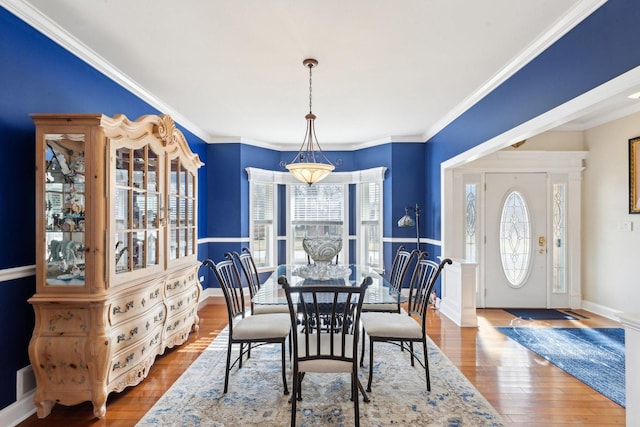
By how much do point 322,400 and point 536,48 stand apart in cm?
311

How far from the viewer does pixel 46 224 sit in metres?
2.27

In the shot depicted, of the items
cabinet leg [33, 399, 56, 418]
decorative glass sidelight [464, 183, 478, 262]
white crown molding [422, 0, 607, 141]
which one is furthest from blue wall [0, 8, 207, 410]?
decorative glass sidelight [464, 183, 478, 262]

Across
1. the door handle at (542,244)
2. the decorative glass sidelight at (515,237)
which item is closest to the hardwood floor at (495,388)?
the decorative glass sidelight at (515,237)

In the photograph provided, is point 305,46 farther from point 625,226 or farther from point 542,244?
point 625,226

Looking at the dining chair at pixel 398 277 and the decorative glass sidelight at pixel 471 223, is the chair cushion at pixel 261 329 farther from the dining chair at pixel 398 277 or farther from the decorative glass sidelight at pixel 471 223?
the decorative glass sidelight at pixel 471 223

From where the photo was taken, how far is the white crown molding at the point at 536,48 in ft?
6.85

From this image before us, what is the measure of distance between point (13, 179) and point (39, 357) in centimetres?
119

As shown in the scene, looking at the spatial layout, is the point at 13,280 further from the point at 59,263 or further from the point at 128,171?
the point at 128,171

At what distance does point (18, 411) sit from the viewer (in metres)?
2.20

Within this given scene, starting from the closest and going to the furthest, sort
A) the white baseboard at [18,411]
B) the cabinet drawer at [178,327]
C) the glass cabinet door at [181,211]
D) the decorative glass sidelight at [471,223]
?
1. the white baseboard at [18,411]
2. the cabinet drawer at [178,327]
3. the glass cabinet door at [181,211]
4. the decorative glass sidelight at [471,223]

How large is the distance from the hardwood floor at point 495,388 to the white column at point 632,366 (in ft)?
1.88

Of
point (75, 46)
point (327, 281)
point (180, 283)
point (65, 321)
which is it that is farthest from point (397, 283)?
point (75, 46)

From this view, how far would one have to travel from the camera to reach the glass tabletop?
8.43ft

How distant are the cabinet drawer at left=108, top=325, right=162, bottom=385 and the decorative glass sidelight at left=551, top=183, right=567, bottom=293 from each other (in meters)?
5.14
